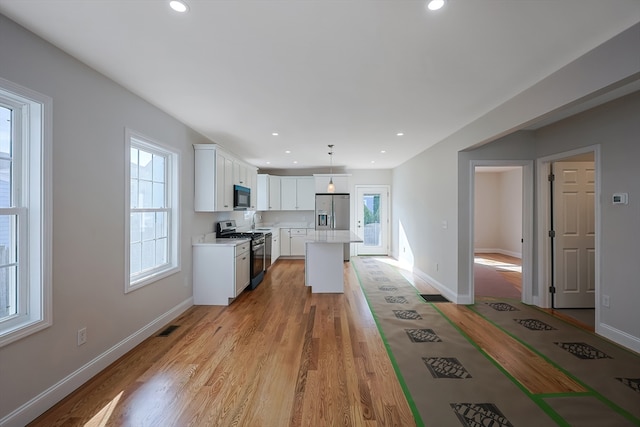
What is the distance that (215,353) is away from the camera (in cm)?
265

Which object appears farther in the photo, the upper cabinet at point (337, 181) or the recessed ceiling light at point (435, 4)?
the upper cabinet at point (337, 181)

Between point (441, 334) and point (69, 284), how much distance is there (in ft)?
11.6

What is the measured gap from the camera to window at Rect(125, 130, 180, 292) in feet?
9.62

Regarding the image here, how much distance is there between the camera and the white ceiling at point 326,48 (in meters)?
1.59

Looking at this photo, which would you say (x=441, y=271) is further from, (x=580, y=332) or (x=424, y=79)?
(x=424, y=79)

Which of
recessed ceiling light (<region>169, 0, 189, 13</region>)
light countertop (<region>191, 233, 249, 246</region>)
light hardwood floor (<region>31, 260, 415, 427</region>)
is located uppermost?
recessed ceiling light (<region>169, 0, 189, 13</region>)

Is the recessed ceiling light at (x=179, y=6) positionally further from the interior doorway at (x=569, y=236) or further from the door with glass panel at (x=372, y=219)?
the door with glass panel at (x=372, y=219)

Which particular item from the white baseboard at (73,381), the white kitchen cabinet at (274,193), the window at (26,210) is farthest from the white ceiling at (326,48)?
the white kitchen cabinet at (274,193)

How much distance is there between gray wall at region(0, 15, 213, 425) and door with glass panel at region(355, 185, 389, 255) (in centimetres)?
589

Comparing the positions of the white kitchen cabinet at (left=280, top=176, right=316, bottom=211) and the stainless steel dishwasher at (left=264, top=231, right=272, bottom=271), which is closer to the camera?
the stainless steel dishwasher at (left=264, top=231, right=272, bottom=271)

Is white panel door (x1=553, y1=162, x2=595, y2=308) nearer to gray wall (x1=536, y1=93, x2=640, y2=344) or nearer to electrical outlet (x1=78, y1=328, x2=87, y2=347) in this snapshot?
gray wall (x1=536, y1=93, x2=640, y2=344)

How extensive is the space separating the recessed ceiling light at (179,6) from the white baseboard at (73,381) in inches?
105

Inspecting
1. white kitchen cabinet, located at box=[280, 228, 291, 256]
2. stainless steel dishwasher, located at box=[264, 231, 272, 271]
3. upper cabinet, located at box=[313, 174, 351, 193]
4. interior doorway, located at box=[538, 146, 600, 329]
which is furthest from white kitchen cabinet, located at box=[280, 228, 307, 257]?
interior doorway, located at box=[538, 146, 600, 329]

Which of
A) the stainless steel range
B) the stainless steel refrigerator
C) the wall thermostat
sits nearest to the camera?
the wall thermostat
